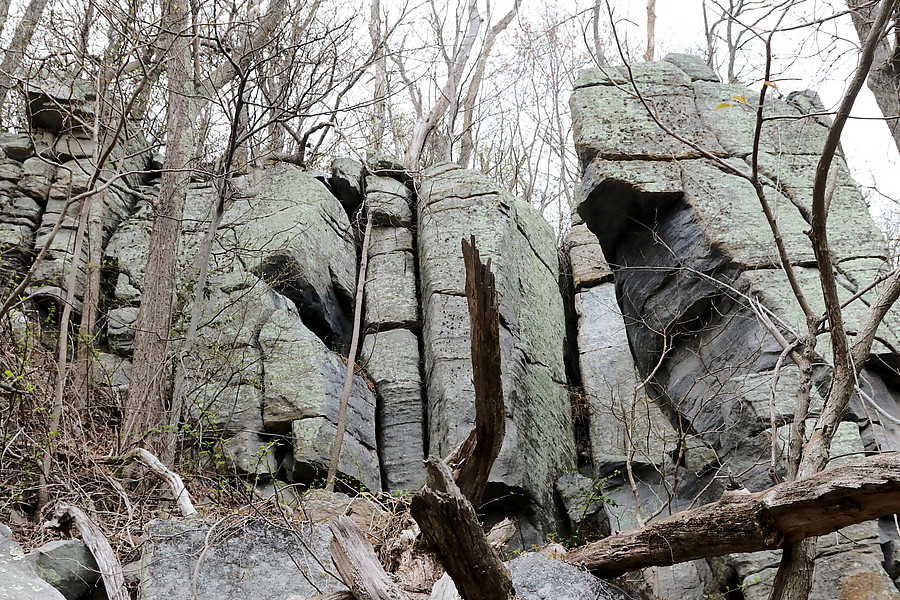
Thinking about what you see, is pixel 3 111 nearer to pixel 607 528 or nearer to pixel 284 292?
pixel 284 292

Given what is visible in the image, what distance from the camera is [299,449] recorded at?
774cm

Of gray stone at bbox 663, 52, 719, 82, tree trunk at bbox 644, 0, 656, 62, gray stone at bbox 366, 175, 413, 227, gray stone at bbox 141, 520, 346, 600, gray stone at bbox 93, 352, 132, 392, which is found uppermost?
tree trunk at bbox 644, 0, 656, 62

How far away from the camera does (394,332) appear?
9555 millimetres

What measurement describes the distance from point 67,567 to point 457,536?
10.3ft

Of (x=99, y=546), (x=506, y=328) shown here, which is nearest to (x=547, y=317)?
(x=506, y=328)

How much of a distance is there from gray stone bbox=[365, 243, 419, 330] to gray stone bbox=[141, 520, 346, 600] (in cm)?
515

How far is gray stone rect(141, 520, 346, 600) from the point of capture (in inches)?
165

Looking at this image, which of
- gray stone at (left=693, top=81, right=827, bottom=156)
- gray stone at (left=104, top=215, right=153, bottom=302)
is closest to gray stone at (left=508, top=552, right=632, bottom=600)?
gray stone at (left=693, top=81, right=827, bottom=156)

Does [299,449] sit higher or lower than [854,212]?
lower

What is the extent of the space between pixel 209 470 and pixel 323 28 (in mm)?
4822

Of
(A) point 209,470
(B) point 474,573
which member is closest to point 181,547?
(B) point 474,573

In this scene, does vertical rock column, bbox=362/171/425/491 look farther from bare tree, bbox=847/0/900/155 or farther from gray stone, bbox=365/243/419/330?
bare tree, bbox=847/0/900/155

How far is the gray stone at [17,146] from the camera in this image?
10.3 m

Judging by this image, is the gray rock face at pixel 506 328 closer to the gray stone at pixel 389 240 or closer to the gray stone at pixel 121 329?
the gray stone at pixel 389 240
